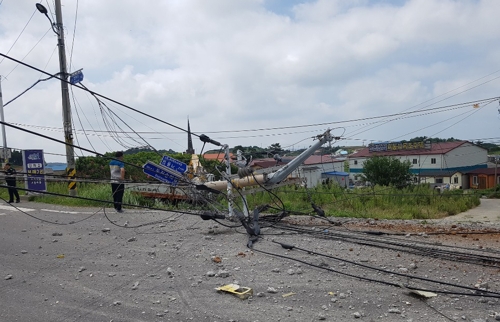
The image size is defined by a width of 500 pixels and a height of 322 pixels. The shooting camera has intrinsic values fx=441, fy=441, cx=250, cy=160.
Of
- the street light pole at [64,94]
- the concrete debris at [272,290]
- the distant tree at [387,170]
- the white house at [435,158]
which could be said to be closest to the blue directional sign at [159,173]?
the concrete debris at [272,290]

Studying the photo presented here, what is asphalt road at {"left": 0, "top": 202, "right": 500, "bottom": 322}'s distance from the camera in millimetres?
5387

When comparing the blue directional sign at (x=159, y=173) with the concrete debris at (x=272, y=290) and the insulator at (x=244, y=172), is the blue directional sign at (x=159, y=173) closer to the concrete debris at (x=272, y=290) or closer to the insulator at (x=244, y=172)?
the insulator at (x=244, y=172)

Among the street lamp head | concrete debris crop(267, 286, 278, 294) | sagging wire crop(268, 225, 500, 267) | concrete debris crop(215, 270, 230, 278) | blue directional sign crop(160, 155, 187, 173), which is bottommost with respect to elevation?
concrete debris crop(267, 286, 278, 294)

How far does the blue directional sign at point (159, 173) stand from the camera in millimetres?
8391

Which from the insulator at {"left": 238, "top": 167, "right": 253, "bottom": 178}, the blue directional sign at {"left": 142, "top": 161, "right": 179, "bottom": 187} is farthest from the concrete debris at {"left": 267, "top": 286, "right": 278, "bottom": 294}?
the insulator at {"left": 238, "top": 167, "right": 253, "bottom": 178}

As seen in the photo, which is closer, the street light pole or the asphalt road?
the asphalt road

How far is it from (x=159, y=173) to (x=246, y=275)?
2.98 meters

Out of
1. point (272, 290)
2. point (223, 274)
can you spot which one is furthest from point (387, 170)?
point (272, 290)

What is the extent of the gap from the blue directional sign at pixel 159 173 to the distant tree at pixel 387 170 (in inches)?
1654

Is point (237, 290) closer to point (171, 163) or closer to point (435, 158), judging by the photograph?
point (171, 163)

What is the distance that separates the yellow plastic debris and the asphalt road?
0.24ft

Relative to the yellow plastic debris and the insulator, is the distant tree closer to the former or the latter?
the insulator

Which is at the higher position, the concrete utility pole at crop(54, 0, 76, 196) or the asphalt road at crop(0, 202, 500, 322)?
the concrete utility pole at crop(54, 0, 76, 196)

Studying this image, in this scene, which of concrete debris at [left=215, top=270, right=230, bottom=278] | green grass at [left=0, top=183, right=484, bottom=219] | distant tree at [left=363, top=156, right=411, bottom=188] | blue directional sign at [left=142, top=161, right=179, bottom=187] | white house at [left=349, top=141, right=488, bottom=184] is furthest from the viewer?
white house at [left=349, top=141, right=488, bottom=184]
